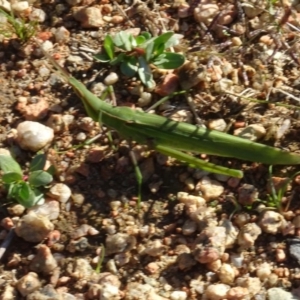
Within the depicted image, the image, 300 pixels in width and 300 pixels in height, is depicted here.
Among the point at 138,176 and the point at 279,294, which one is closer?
the point at 279,294

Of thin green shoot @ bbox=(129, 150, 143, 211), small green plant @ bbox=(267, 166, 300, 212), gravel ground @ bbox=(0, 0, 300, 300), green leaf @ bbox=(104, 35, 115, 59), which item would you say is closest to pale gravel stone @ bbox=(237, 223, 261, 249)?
gravel ground @ bbox=(0, 0, 300, 300)

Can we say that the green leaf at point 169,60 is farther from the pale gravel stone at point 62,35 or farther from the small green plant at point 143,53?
the pale gravel stone at point 62,35

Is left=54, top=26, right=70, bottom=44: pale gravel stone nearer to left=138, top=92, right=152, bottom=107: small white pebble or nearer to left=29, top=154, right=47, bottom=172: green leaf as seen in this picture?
left=138, top=92, right=152, bottom=107: small white pebble

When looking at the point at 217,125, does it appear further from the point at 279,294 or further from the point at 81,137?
the point at 279,294

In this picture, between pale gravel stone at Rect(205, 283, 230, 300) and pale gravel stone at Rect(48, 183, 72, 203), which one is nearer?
pale gravel stone at Rect(205, 283, 230, 300)

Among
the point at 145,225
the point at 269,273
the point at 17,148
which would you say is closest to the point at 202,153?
the point at 145,225

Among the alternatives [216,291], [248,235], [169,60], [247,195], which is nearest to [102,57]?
[169,60]

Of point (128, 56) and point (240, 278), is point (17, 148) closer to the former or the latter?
point (128, 56)

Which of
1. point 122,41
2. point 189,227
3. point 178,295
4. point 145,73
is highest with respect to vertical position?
point 122,41

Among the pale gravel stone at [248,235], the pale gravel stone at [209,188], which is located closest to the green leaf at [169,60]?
the pale gravel stone at [209,188]
